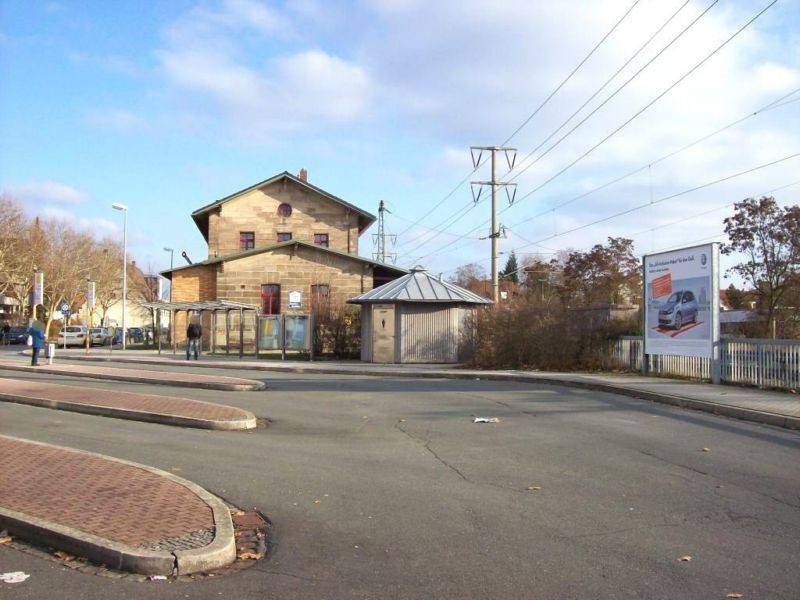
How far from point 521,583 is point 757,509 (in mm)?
3219

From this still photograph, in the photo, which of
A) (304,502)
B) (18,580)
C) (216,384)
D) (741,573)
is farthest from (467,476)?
(216,384)

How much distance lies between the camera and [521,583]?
471cm

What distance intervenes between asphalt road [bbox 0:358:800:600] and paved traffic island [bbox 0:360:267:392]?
458cm

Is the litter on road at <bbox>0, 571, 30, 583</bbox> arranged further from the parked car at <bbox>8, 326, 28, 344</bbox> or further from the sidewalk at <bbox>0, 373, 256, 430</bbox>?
the parked car at <bbox>8, 326, 28, 344</bbox>

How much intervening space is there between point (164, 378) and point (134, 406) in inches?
264

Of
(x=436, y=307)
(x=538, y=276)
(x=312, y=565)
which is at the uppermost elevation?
(x=538, y=276)

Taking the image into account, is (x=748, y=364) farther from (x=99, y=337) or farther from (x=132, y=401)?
(x=99, y=337)

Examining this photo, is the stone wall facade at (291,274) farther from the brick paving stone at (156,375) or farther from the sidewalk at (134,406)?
the sidewalk at (134,406)

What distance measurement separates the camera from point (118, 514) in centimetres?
588

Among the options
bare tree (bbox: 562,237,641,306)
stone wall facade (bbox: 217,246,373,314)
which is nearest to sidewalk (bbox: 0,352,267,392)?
stone wall facade (bbox: 217,246,373,314)

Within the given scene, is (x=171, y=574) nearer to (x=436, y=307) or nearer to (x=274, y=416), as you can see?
(x=274, y=416)

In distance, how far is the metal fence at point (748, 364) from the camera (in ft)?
52.6

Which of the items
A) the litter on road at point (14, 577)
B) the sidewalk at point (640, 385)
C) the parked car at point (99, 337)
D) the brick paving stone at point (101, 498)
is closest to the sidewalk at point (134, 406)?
the brick paving stone at point (101, 498)

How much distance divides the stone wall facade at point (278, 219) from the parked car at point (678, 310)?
30001 mm
